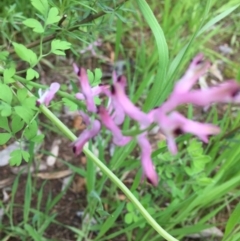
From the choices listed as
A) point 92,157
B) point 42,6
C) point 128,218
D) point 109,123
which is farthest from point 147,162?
point 128,218

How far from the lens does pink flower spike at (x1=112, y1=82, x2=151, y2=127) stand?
512 millimetres

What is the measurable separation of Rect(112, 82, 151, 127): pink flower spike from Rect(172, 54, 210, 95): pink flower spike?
0.05m

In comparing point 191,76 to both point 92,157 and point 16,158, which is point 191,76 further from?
point 16,158

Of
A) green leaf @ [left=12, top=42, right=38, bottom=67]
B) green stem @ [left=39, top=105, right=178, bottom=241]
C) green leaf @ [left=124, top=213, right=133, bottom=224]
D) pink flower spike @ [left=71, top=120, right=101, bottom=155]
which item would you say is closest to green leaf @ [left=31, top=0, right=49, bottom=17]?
green leaf @ [left=12, top=42, right=38, bottom=67]

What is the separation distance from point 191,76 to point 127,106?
0.07 metres

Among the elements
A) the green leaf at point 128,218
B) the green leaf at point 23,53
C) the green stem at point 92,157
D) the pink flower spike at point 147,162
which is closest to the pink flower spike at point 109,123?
the pink flower spike at point 147,162

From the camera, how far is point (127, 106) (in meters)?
0.51

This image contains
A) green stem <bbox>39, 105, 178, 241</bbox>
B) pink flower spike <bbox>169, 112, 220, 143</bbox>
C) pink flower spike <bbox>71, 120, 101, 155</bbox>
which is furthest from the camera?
green stem <bbox>39, 105, 178, 241</bbox>

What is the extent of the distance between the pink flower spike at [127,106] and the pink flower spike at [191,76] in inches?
1.9

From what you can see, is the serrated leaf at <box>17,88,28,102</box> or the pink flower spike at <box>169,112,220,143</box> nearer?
the pink flower spike at <box>169,112,220,143</box>

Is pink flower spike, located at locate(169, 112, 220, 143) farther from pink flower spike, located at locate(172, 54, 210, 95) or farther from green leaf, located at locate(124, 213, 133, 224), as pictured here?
green leaf, located at locate(124, 213, 133, 224)

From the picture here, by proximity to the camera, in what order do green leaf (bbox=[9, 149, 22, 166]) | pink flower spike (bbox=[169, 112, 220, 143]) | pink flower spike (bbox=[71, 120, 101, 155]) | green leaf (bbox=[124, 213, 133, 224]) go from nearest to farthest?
pink flower spike (bbox=[169, 112, 220, 143]) → pink flower spike (bbox=[71, 120, 101, 155]) → green leaf (bbox=[9, 149, 22, 166]) → green leaf (bbox=[124, 213, 133, 224])

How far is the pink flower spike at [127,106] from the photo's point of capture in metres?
0.51

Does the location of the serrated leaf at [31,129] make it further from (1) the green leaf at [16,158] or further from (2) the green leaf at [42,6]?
(2) the green leaf at [42,6]
